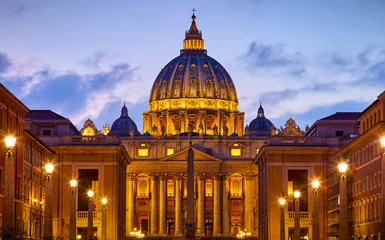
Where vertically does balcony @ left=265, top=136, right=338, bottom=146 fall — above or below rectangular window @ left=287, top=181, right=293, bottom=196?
above

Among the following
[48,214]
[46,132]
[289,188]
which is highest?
[46,132]

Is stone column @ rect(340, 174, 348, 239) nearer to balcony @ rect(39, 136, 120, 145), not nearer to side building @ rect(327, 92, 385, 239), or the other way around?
side building @ rect(327, 92, 385, 239)

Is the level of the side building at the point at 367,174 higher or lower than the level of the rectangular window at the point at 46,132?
lower

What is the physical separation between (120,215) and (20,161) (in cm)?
5511

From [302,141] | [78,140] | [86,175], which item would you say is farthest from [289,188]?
[78,140]

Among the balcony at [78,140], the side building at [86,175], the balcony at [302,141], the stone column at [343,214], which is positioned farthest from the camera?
the balcony at [302,141]

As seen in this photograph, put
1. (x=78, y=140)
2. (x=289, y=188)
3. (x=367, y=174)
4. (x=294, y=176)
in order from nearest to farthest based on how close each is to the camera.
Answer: (x=367, y=174) → (x=294, y=176) → (x=78, y=140) → (x=289, y=188)

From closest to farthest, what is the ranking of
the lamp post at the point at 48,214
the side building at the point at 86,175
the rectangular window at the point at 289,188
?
the lamp post at the point at 48,214 → the side building at the point at 86,175 → the rectangular window at the point at 289,188

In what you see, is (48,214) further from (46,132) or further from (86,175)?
(46,132)

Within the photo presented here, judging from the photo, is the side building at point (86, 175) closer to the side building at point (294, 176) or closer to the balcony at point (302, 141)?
the side building at point (294, 176)

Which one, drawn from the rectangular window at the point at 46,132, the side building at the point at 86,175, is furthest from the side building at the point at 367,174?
the rectangular window at the point at 46,132

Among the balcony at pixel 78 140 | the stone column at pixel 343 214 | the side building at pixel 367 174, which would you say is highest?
the balcony at pixel 78 140

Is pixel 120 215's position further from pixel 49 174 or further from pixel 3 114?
pixel 49 174

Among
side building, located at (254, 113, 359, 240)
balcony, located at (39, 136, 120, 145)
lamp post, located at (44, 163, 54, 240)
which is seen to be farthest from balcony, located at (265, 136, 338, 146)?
lamp post, located at (44, 163, 54, 240)
